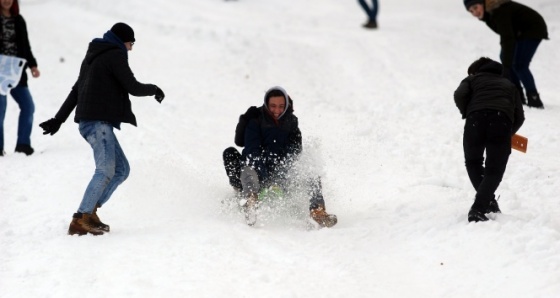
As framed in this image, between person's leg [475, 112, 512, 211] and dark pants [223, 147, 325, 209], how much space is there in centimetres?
153

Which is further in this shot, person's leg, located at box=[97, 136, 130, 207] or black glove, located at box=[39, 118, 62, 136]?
person's leg, located at box=[97, 136, 130, 207]

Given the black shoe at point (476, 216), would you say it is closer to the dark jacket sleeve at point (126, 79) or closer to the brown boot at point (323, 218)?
the brown boot at point (323, 218)

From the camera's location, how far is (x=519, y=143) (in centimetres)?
569

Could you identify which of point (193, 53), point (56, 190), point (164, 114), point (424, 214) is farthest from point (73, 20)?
point (424, 214)

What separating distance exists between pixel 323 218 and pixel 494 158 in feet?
5.29

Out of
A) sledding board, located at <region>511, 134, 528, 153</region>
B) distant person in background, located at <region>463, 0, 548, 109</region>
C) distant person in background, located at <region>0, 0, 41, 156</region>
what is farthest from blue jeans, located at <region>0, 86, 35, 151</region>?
distant person in background, located at <region>463, 0, 548, 109</region>

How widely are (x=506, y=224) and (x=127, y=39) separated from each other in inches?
136

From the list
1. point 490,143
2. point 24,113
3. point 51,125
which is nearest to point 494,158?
point 490,143

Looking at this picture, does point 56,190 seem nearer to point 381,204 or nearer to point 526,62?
point 381,204

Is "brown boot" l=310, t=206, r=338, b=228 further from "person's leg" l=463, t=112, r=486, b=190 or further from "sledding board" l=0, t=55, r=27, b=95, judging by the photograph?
"sledding board" l=0, t=55, r=27, b=95


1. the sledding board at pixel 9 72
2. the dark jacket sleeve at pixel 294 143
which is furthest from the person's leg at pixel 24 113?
the dark jacket sleeve at pixel 294 143

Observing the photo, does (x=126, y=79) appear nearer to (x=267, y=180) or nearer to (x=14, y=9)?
(x=267, y=180)

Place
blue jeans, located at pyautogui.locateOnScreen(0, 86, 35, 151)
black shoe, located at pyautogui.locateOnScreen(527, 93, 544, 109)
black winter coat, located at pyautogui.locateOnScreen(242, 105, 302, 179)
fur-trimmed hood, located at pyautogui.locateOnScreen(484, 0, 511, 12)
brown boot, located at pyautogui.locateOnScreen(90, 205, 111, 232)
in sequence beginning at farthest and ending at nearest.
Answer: black shoe, located at pyautogui.locateOnScreen(527, 93, 544, 109) → fur-trimmed hood, located at pyautogui.locateOnScreen(484, 0, 511, 12) → blue jeans, located at pyautogui.locateOnScreen(0, 86, 35, 151) → black winter coat, located at pyautogui.locateOnScreen(242, 105, 302, 179) → brown boot, located at pyautogui.locateOnScreen(90, 205, 111, 232)

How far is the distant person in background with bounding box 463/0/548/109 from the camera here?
8.78m
